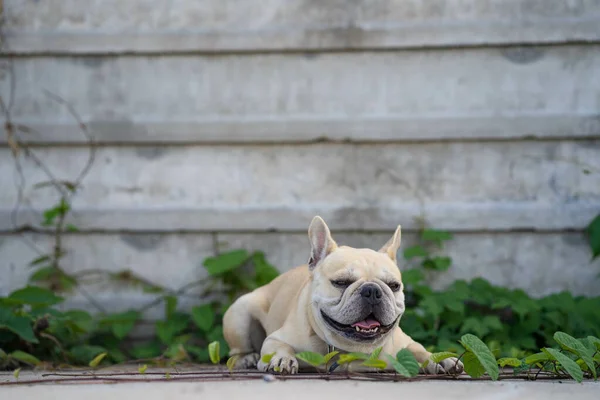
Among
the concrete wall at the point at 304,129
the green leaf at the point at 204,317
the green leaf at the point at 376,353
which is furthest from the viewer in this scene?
the concrete wall at the point at 304,129

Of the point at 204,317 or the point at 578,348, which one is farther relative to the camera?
the point at 204,317

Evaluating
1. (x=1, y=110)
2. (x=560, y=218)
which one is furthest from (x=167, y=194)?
(x=560, y=218)

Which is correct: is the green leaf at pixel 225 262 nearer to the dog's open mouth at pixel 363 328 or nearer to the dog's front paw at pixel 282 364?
the dog's front paw at pixel 282 364

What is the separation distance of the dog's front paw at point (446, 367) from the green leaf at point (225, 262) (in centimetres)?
181

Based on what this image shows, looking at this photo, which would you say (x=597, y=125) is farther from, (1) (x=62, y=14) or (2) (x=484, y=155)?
(1) (x=62, y=14)

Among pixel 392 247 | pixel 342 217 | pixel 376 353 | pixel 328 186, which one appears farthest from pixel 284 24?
pixel 376 353

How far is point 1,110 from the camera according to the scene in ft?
15.2

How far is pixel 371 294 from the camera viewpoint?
2682 millimetres

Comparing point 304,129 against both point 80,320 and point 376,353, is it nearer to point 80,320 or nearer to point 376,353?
point 80,320

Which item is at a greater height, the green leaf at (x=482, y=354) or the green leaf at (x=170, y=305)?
the green leaf at (x=482, y=354)

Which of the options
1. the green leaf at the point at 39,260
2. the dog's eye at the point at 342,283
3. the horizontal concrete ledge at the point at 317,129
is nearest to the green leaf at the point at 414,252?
the horizontal concrete ledge at the point at 317,129

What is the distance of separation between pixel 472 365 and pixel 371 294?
17.8 inches

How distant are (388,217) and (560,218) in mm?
1072

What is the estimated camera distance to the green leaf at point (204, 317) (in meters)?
4.24
